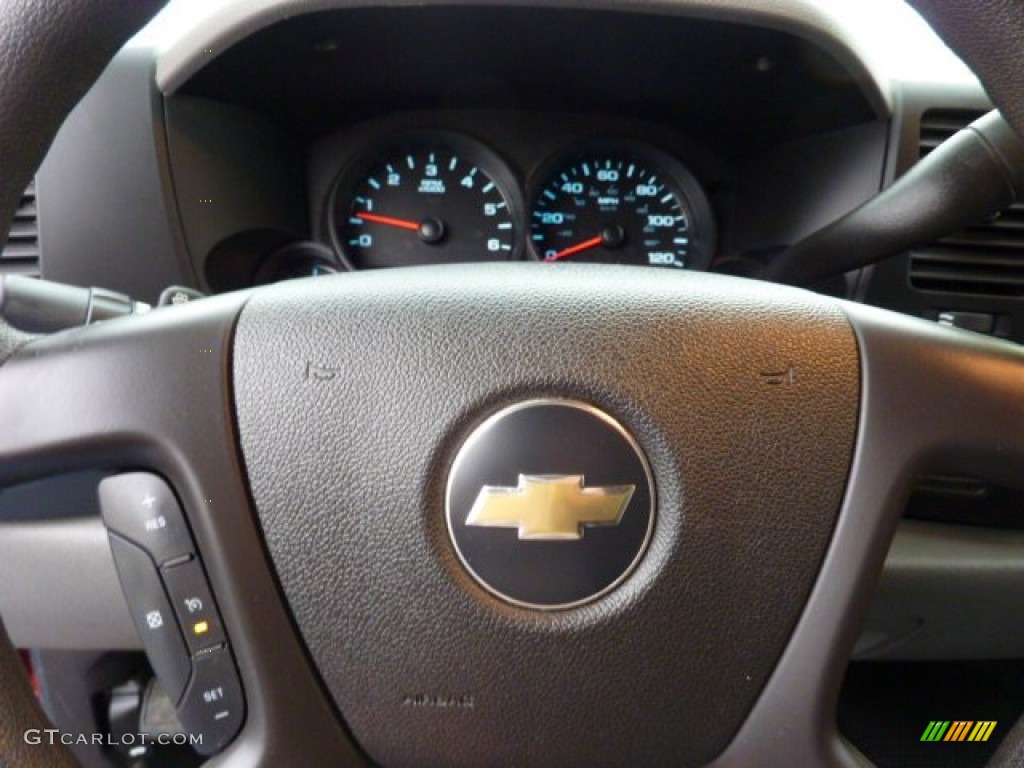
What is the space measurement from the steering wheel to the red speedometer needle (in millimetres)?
1268

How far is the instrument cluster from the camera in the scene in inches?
76.0

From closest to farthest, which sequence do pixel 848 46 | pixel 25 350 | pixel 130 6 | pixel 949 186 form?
pixel 130 6 < pixel 25 350 < pixel 949 186 < pixel 848 46

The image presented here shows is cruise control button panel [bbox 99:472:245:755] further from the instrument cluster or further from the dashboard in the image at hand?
the instrument cluster

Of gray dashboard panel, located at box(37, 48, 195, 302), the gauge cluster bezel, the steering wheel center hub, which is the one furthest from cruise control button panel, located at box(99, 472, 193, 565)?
the gauge cluster bezel

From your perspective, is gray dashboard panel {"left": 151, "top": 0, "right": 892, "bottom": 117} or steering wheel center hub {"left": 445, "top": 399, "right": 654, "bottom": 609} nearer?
steering wheel center hub {"left": 445, "top": 399, "right": 654, "bottom": 609}

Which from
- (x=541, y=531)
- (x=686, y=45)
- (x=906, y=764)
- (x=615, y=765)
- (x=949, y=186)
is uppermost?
(x=686, y=45)

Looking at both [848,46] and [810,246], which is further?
[848,46]

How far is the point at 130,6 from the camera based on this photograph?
607 millimetres

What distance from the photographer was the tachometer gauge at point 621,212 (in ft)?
6.43

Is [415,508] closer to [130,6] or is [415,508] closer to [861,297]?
[130,6]

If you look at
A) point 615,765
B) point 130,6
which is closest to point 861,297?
point 615,765

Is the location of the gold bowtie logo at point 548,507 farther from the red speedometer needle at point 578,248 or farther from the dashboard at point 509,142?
the red speedometer needle at point 578,248

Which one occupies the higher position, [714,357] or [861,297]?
[714,357]

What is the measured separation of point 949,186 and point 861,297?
1.25ft
